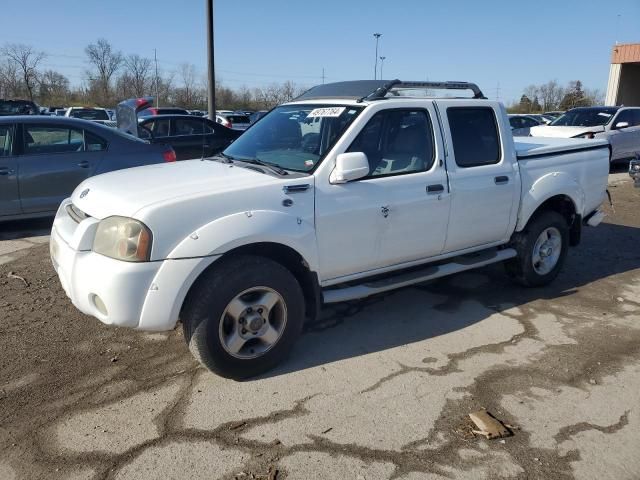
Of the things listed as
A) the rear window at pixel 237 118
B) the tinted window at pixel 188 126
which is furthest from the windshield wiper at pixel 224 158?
the rear window at pixel 237 118

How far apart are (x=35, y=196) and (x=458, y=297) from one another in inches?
219

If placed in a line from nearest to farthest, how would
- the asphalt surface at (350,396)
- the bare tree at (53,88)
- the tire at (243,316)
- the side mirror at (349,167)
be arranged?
the asphalt surface at (350,396)
the tire at (243,316)
the side mirror at (349,167)
the bare tree at (53,88)

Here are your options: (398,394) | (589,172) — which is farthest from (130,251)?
(589,172)

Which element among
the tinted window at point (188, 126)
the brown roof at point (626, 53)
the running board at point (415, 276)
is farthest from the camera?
the brown roof at point (626, 53)

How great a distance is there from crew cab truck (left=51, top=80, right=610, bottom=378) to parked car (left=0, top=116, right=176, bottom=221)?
11.4 feet

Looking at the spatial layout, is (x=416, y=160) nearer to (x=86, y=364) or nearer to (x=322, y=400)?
(x=322, y=400)

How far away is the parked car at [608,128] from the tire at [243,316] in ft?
41.2

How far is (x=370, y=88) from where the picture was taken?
445cm

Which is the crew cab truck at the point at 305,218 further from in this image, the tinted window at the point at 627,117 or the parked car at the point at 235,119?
the parked car at the point at 235,119

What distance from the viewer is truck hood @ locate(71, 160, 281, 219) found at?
340cm

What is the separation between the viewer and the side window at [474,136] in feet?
15.3

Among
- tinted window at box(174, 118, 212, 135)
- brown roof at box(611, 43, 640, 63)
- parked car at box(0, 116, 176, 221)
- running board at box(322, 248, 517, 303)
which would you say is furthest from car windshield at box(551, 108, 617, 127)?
brown roof at box(611, 43, 640, 63)

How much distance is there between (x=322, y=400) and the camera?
343 cm

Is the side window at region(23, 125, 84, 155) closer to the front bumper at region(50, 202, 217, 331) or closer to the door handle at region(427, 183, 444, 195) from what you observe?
the front bumper at region(50, 202, 217, 331)
